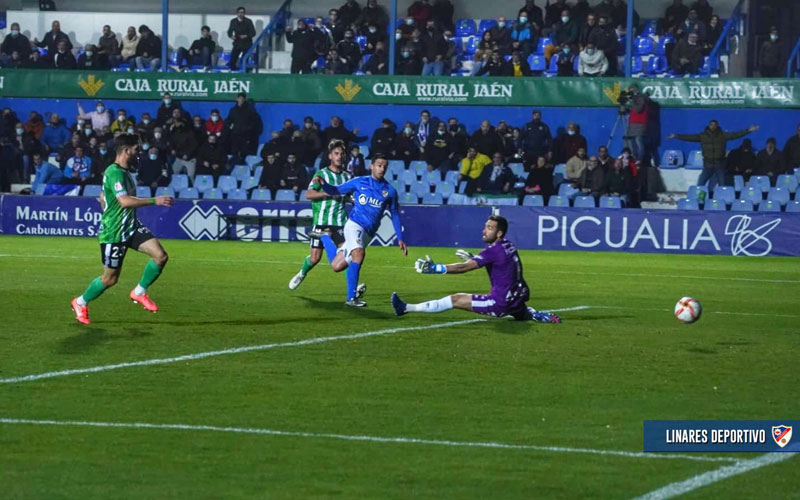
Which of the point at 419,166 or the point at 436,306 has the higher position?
the point at 419,166

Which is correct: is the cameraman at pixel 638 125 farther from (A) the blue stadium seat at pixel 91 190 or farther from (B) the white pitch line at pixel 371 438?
(B) the white pitch line at pixel 371 438


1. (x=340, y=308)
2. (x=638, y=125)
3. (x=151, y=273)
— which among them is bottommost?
(x=340, y=308)

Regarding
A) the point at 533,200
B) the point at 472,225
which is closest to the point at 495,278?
the point at 472,225

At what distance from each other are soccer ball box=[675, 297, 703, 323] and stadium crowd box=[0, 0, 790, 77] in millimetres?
17991

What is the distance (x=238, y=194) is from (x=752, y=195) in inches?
486

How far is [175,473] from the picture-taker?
6832 mm

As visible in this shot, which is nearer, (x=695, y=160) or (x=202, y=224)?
(x=202, y=224)

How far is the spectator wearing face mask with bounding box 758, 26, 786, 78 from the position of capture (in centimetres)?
3008

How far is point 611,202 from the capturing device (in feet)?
92.4

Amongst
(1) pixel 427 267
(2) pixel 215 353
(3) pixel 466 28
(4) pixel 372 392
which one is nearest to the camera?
(4) pixel 372 392

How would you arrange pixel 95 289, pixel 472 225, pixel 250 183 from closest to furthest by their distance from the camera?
pixel 95 289 → pixel 472 225 → pixel 250 183

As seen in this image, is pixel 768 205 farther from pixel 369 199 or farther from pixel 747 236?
pixel 369 199

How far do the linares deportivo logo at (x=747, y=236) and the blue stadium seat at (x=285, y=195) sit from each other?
10046mm

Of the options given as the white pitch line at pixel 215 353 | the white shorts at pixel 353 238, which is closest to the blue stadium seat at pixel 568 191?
the white shorts at pixel 353 238
